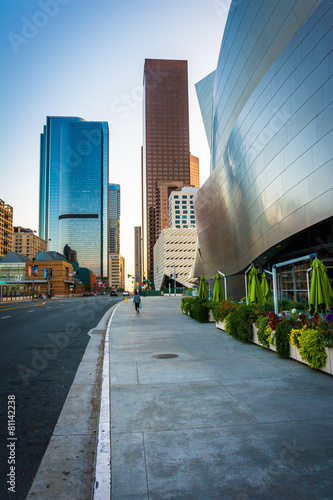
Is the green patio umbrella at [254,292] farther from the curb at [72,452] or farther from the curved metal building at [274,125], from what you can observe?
the curb at [72,452]

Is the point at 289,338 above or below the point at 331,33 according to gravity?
below

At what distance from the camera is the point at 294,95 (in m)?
18.4

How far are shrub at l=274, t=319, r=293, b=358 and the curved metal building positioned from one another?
361 inches

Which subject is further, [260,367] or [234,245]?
[234,245]

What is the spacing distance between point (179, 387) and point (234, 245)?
26.7 meters

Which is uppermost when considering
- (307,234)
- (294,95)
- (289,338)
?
(294,95)

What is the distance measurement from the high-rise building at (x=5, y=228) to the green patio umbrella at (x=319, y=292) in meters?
177

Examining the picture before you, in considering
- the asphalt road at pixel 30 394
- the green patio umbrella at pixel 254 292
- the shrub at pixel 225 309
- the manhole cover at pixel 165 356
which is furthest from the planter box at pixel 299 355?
the asphalt road at pixel 30 394

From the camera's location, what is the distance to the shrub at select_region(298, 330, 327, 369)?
7.46 metres

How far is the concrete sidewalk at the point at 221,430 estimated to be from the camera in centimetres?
331

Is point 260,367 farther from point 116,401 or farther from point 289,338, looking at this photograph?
point 116,401

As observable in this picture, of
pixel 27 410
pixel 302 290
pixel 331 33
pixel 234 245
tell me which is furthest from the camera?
pixel 234 245

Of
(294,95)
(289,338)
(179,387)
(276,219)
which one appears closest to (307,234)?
(276,219)

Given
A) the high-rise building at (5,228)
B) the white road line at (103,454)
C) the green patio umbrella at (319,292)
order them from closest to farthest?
the white road line at (103,454)
the green patio umbrella at (319,292)
the high-rise building at (5,228)
